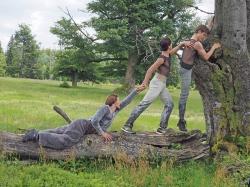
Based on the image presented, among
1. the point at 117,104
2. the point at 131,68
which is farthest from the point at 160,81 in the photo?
the point at 131,68

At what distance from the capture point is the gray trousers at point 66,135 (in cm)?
925

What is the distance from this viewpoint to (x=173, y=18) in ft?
139

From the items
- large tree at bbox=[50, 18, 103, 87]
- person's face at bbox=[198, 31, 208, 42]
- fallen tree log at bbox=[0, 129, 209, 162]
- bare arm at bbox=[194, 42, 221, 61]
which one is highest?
large tree at bbox=[50, 18, 103, 87]

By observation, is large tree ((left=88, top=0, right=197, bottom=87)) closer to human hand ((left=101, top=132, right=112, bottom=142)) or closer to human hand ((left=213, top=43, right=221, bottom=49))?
human hand ((left=213, top=43, right=221, bottom=49))

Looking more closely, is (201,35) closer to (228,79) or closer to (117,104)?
(228,79)

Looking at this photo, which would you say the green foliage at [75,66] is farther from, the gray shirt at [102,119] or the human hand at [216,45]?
the gray shirt at [102,119]

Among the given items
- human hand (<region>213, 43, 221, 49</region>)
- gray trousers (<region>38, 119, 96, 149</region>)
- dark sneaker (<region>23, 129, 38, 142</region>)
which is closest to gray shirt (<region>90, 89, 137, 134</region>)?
gray trousers (<region>38, 119, 96, 149</region>)

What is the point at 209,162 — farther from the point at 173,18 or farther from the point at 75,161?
the point at 173,18

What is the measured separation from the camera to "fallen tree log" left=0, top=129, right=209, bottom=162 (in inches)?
361

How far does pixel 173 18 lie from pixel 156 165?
3400 cm

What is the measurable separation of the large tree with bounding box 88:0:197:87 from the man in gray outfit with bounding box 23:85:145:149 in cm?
2755

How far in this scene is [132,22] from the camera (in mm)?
40250

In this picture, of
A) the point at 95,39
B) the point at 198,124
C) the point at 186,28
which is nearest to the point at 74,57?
the point at 95,39

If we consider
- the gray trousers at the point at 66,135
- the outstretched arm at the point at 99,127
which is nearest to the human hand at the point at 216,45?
the outstretched arm at the point at 99,127
